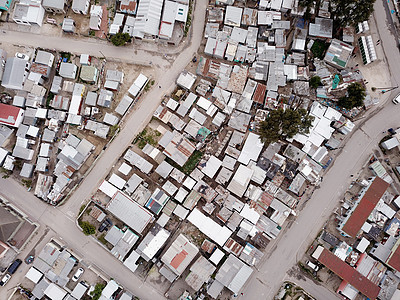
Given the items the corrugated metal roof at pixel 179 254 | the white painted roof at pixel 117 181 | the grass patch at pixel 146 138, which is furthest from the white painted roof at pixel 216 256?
the grass patch at pixel 146 138

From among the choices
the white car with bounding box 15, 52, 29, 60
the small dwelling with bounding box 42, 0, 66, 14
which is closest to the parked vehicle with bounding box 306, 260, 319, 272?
the white car with bounding box 15, 52, 29, 60

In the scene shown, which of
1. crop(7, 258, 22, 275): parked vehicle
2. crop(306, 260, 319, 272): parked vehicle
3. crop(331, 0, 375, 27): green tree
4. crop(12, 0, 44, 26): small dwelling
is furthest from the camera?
crop(12, 0, 44, 26): small dwelling

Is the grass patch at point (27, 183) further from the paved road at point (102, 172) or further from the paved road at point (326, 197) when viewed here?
the paved road at point (326, 197)

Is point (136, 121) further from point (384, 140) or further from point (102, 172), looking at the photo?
point (384, 140)

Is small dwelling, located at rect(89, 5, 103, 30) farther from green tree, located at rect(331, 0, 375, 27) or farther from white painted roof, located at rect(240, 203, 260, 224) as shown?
green tree, located at rect(331, 0, 375, 27)

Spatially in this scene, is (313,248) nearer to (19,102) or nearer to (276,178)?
(276,178)

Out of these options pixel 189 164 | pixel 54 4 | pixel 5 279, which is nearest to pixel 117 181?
pixel 189 164
